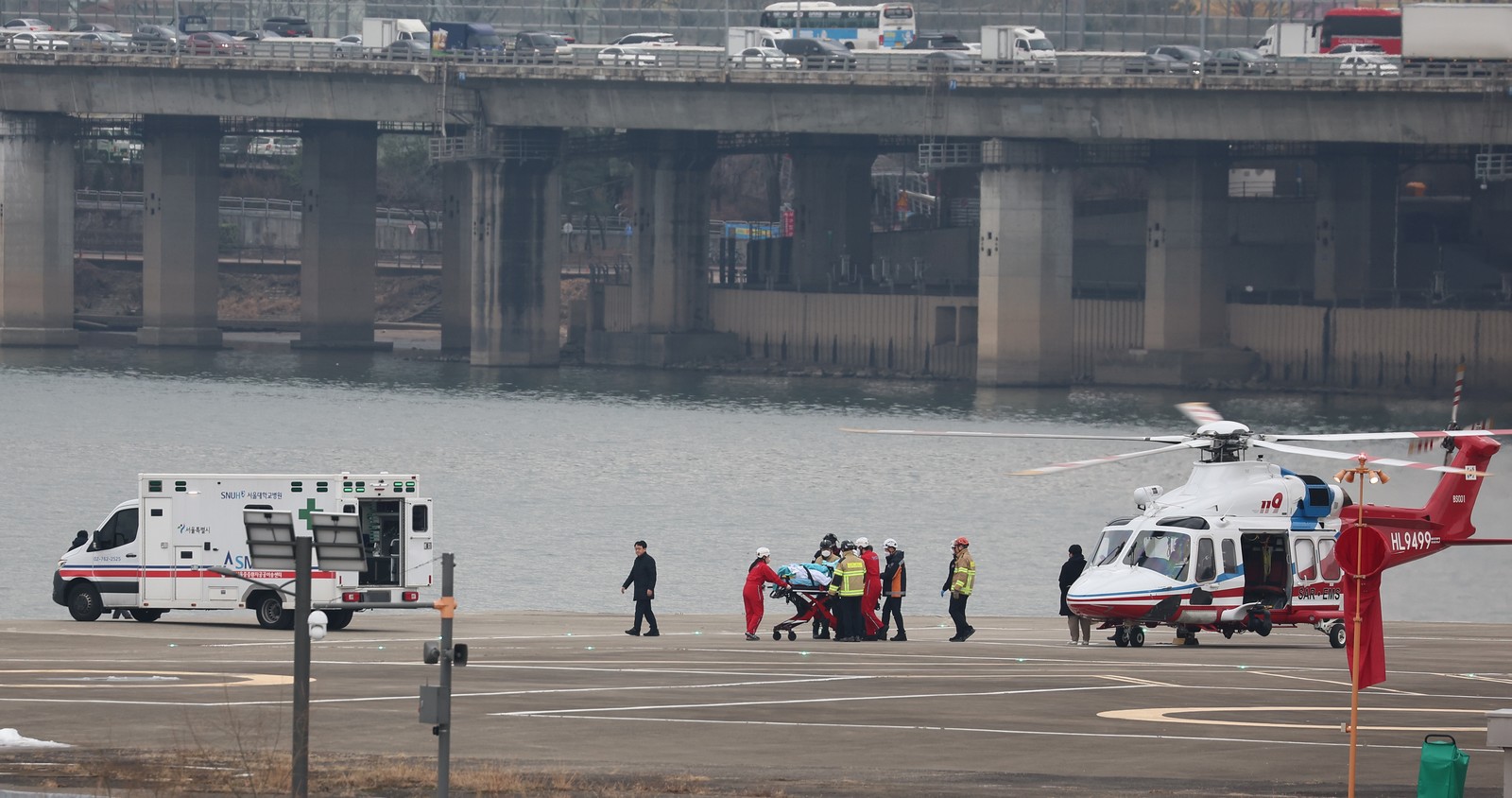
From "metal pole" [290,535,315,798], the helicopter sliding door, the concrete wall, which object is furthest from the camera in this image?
the concrete wall

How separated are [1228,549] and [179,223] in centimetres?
10823

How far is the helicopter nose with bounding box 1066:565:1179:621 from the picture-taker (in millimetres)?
34781

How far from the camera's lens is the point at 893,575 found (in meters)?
36.9

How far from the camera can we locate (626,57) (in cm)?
12056

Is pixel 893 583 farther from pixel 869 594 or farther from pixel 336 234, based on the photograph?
pixel 336 234

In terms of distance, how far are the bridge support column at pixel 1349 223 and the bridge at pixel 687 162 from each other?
4.8 inches

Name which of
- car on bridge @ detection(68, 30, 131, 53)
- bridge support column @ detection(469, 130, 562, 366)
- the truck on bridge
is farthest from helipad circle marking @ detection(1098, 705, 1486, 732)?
car on bridge @ detection(68, 30, 131, 53)

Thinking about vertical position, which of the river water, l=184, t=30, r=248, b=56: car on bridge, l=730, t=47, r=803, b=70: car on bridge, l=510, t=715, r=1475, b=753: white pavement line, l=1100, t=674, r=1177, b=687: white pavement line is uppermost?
l=184, t=30, r=248, b=56: car on bridge

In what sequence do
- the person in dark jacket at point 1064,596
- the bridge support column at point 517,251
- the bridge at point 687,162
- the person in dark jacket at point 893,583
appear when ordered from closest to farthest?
the person in dark jacket at point 1064,596 → the person in dark jacket at point 893,583 → the bridge at point 687,162 → the bridge support column at point 517,251

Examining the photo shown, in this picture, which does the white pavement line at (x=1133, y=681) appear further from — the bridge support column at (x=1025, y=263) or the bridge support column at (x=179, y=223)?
the bridge support column at (x=179, y=223)

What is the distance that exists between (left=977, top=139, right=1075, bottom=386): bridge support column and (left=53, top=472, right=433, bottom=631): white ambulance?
8247 centimetres

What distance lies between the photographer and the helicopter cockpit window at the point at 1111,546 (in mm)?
35625

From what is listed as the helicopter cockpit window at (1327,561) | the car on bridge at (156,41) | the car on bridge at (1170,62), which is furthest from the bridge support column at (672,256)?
the helicopter cockpit window at (1327,561)

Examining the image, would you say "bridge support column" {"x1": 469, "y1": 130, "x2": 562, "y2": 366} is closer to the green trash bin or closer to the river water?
the river water
